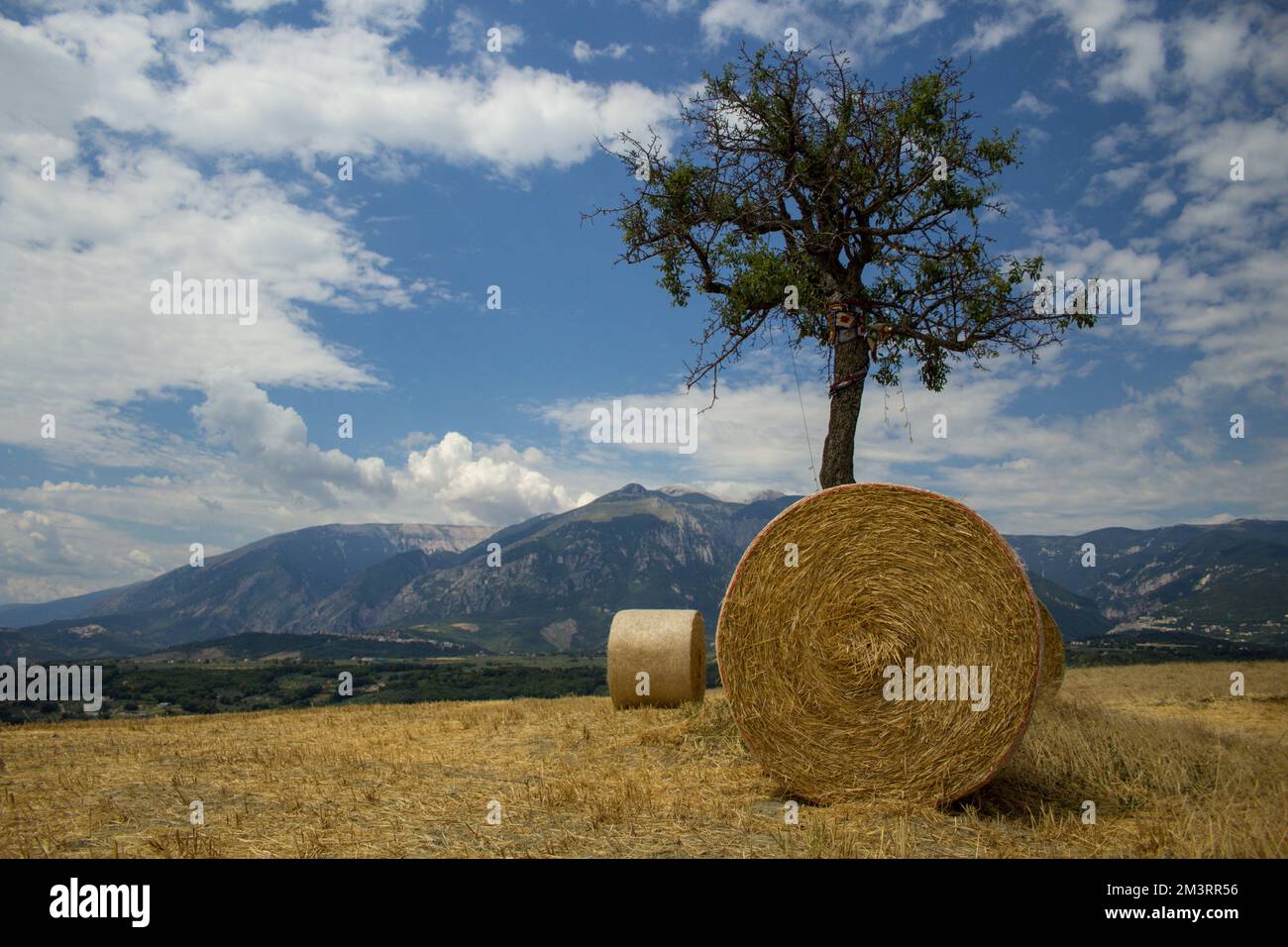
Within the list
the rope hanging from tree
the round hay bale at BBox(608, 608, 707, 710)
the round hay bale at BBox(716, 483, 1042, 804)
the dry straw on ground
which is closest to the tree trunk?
the rope hanging from tree

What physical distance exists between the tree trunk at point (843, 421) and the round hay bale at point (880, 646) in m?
4.26

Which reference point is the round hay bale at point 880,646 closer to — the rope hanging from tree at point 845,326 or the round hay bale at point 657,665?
the rope hanging from tree at point 845,326

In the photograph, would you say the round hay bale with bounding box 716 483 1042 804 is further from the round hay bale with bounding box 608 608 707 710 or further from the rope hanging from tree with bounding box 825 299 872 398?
the round hay bale with bounding box 608 608 707 710

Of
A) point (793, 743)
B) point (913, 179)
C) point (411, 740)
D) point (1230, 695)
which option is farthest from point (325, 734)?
point (1230, 695)

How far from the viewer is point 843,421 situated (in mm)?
11664

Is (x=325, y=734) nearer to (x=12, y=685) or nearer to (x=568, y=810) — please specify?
(x=12, y=685)

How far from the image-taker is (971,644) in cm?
704

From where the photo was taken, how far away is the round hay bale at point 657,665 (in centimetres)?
1510

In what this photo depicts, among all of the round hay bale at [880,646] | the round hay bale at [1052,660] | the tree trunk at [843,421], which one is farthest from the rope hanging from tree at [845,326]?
the round hay bale at [1052,660]

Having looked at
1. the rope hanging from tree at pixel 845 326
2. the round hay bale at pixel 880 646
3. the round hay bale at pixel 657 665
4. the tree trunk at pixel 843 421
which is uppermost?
the rope hanging from tree at pixel 845 326

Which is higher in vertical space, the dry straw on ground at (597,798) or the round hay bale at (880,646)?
the round hay bale at (880,646)

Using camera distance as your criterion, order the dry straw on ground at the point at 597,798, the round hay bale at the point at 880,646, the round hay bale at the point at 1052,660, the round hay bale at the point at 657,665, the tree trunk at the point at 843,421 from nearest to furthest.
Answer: the dry straw on ground at the point at 597,798, the round hay bale at the point at 880,646, the tree trunk at the point at 843,421, the round hay bale at the point at 1052,660, the round hay bale at the point at 657,665

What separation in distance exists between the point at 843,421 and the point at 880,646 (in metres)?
5.05
